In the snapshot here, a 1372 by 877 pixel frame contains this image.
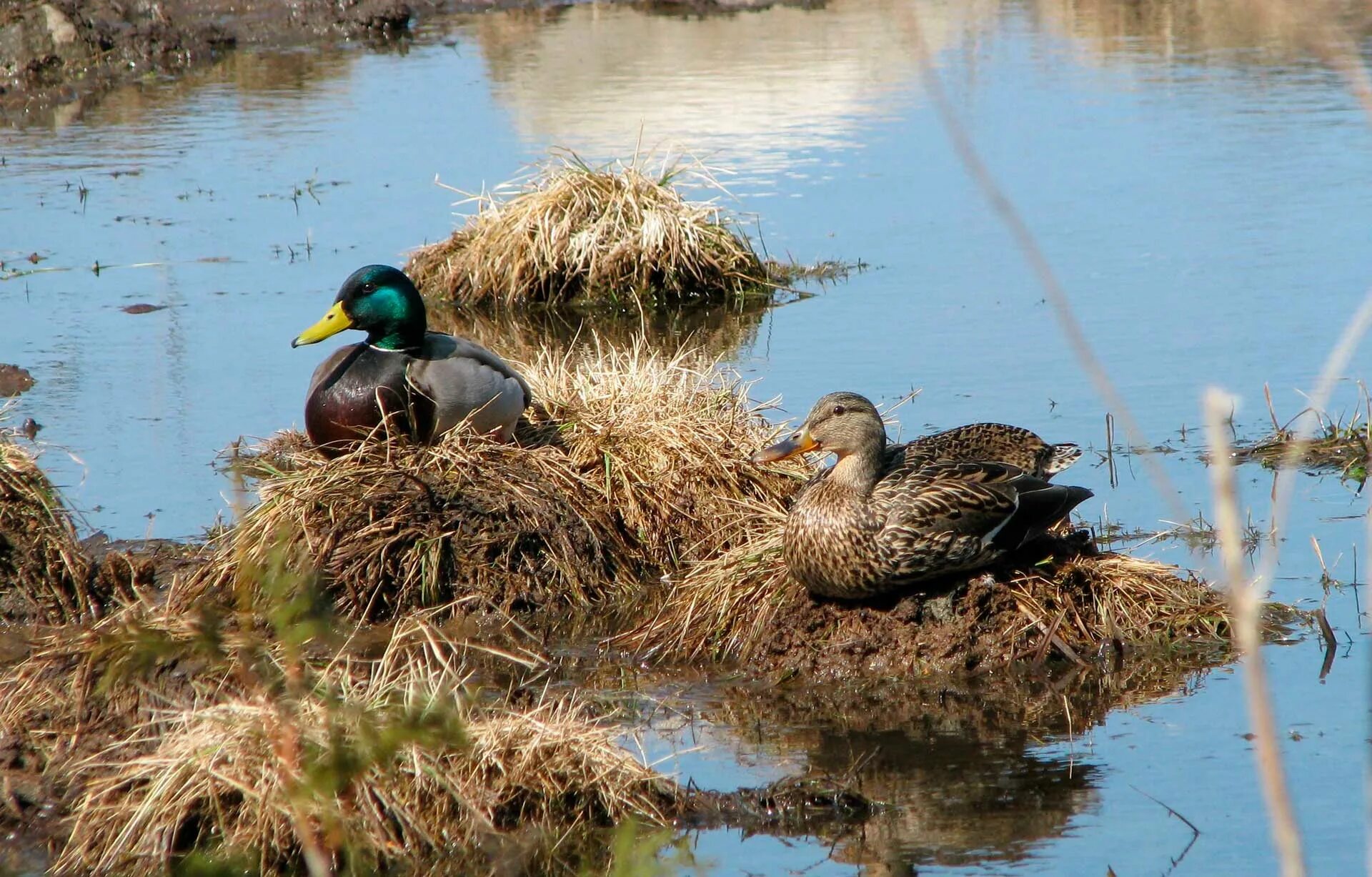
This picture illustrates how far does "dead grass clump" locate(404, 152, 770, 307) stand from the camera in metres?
11.0

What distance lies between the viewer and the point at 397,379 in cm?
689

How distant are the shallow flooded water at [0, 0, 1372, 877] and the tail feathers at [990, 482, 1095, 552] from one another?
622mm

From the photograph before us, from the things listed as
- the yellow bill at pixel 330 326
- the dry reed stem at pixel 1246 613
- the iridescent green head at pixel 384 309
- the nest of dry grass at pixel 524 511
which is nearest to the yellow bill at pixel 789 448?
the nest of dry grass at pixel 524 511

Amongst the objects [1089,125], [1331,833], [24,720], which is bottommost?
[1331,833]

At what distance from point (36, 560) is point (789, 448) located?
2706 mm

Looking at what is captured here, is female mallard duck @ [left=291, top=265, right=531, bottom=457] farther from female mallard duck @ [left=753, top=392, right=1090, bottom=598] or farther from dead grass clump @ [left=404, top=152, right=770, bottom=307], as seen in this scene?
dead grass clump @ [left=404, top=152, right=770, bottom=307]

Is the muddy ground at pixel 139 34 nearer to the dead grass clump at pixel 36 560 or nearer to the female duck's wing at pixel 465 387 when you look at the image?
the female duck's wing at pixel 465 387

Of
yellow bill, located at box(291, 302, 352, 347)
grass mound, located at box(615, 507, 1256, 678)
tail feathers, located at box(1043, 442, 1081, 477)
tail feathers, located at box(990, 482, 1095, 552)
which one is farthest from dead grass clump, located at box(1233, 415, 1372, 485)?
yellow bill, located at box(291, 302, 352, 347)

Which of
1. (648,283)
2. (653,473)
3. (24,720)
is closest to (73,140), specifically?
(648,283)

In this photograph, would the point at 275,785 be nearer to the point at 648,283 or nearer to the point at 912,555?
the point at 912,555

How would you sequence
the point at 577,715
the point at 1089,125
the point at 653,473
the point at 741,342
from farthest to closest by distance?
the point at 1089,125, the point at 741,342, the point at 653,473, the point at 577,715

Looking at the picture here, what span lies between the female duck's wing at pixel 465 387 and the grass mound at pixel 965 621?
1.35 m

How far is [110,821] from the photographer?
14.5 feet

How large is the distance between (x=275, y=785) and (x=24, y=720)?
3.75 ft
